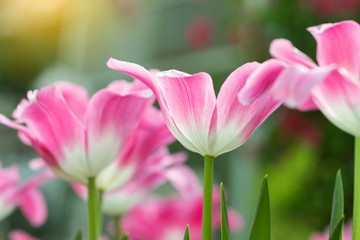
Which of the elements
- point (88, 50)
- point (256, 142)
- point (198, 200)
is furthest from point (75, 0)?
point (198, 200)

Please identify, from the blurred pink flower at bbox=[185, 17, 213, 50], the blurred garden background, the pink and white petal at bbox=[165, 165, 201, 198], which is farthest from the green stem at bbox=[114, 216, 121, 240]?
the blurred pink flower at bbox=[185, 17, 213, 50]

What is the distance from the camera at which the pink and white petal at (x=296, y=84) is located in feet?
0.79

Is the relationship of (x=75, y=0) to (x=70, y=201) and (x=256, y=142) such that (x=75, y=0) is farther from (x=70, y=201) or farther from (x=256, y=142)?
(x=256, y=142)

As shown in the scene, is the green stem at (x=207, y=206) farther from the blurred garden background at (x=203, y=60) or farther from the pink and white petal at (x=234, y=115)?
the blurred garden background at (x=203, y=60)

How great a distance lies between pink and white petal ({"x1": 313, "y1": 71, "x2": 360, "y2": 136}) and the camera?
308 mm

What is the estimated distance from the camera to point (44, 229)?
4.43 metres

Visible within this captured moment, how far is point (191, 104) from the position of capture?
0.33 metres

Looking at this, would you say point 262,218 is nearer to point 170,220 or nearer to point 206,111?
point 206,111

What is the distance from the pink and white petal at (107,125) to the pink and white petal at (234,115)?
0.06 meters

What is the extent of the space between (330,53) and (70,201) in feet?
15.3

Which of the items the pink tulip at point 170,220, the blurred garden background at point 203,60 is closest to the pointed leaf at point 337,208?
the pink tulip at point 170,220

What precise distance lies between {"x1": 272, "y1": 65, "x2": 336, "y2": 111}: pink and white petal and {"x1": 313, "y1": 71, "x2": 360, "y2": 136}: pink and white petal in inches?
2.0

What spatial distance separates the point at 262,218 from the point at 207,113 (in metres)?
0.07

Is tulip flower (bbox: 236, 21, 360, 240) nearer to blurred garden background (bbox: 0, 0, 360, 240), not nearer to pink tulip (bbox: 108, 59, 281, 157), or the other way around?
pink tulip (bbox: 108, 59, 281, 157)
